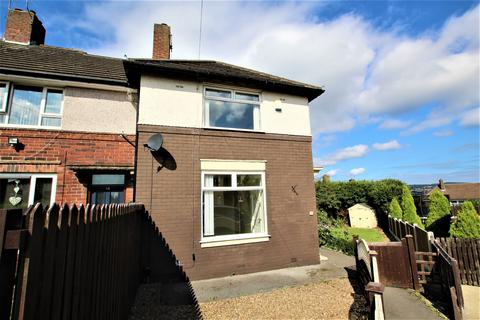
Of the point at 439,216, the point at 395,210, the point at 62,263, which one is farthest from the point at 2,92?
the point at 395,210

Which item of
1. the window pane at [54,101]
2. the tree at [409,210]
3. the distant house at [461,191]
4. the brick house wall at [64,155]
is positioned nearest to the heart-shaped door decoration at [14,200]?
the brick house wall at [64,155]

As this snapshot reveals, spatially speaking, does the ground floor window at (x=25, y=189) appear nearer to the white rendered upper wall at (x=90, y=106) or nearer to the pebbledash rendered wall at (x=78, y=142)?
the pebbledash rendered wall at (x=78, y=142)

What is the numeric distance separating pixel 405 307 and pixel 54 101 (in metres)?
11.2

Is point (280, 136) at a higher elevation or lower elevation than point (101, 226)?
higher

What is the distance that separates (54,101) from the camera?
828cm

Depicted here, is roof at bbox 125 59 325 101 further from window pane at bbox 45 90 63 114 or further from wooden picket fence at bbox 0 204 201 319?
wooden picket fence at bbox 0 204 201 319

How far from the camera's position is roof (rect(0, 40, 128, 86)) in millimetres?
7852

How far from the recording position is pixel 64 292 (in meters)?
1.88

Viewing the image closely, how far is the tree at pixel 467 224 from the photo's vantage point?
796 centimetres

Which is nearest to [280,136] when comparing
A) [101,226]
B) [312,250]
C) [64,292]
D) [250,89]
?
[250,89]

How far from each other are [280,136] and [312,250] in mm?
3879

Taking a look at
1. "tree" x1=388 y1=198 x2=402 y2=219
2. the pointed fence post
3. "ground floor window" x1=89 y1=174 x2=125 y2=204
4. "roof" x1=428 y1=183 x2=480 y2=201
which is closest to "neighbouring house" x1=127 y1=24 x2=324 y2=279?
"ground floor window" x1=89 y1=174 x2=125 y2=204

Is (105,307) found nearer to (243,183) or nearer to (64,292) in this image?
(64,292)

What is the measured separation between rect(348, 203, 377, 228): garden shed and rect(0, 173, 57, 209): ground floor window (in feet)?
59.2
